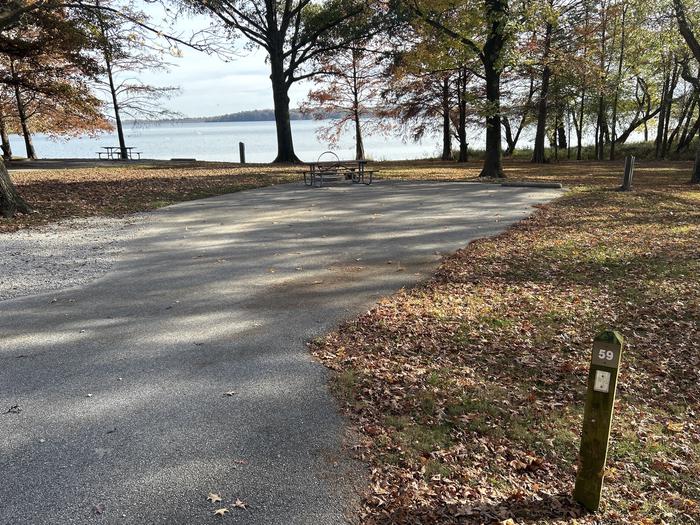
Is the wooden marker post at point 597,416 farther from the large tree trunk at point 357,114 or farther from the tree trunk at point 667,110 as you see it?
the tree trunk at point 667,110

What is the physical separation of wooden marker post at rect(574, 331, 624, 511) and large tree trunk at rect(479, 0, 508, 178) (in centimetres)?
1485

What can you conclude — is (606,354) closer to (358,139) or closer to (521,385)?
(521,385)

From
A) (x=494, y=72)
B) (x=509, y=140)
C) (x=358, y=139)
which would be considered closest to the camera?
(x=494, y=72)

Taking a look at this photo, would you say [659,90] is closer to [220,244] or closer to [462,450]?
[220,244]

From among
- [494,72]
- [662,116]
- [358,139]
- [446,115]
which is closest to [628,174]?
[494,72]

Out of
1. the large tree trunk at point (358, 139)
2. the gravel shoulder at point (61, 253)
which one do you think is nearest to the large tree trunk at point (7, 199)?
the gravel shoulder at point (61, 253)

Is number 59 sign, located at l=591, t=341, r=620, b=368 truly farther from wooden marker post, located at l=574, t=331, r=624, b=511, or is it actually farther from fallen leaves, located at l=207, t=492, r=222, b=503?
fallen leaves, located at l=207, t=492, r=222, b=503

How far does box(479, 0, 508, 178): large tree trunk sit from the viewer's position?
15.7 m

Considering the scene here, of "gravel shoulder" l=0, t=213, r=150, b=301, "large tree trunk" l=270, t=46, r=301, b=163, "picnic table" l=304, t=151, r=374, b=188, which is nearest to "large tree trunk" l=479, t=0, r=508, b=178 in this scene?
"picnic table" l=304, t=151, r=374, b=188

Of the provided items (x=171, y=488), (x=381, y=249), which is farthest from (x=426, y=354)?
(x=381, y=249)

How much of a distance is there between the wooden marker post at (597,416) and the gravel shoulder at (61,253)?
19.8 feet

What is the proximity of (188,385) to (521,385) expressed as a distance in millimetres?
2616

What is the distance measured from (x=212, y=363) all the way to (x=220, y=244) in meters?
4.56

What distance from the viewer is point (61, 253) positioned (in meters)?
7.89
